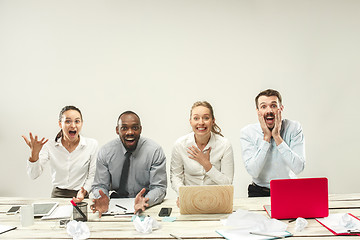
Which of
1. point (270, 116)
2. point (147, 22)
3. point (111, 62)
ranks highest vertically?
point (147, 22)

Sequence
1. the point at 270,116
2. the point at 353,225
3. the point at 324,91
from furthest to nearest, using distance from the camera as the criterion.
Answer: the point at 324,91, the point at 270,116, the point at 353,225

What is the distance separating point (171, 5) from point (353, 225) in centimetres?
320

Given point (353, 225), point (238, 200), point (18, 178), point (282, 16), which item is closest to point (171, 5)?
point (282, 16)

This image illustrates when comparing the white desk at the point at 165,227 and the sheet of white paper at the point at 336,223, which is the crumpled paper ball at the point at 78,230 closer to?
the white desk at the point at 165,227

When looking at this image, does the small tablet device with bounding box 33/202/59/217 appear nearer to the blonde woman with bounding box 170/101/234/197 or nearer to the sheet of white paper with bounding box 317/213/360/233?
the blonde woman with bounding box 170/101/234/197

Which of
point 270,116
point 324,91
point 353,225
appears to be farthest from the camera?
point 324,91

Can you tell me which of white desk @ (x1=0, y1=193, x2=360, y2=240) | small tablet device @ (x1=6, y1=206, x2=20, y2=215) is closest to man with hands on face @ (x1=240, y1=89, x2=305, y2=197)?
white desk @ (x1=0, y1=193, x2=360, y2=240)

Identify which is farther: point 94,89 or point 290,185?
point 94,89

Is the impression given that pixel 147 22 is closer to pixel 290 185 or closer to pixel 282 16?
pixel 282 16

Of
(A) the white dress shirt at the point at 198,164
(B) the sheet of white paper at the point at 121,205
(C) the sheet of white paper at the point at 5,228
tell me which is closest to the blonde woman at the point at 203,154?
(A) the white dress shirt at the point at 198,164

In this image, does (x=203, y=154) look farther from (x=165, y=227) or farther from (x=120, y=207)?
(x=165, y=227)

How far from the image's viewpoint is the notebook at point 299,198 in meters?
2.02

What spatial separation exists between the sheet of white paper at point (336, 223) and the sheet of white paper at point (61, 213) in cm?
155

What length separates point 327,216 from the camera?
207 cm
